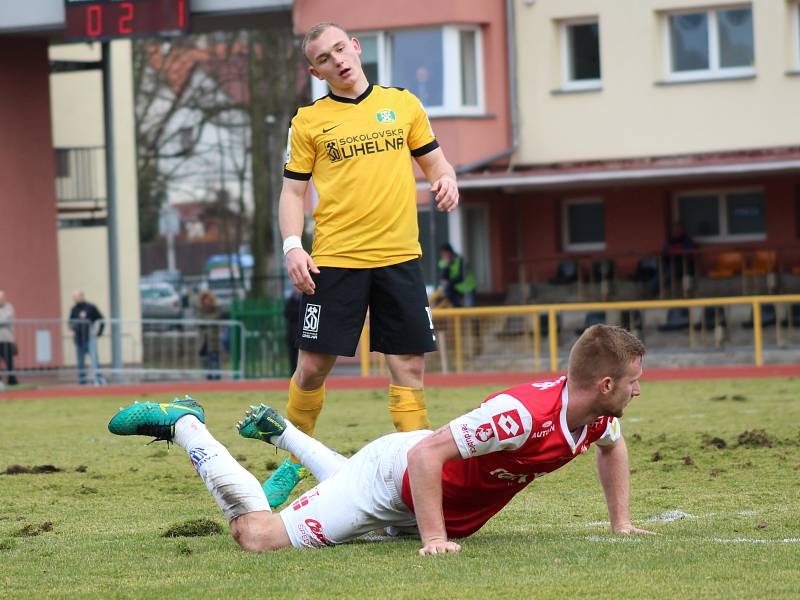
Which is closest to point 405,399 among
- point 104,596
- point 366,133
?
point 366,133

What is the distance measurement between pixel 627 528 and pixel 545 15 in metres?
23.5

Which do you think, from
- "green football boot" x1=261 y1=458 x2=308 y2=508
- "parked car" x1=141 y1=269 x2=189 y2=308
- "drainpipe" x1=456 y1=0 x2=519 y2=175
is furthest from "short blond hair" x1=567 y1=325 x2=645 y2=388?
"parked car" x1=141 y1=269 x2=189 y2=308

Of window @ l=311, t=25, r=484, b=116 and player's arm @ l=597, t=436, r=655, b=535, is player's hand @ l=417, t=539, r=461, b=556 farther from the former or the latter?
window @ l=311, t=25, r=484, b=116

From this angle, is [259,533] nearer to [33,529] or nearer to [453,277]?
[33,529]

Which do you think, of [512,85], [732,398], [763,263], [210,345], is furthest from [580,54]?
[732,398]

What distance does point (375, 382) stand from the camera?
68.6 feet

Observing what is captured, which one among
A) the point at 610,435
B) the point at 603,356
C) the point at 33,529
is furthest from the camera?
the point at 33,529

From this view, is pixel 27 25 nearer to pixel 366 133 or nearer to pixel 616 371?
pixel 366 133

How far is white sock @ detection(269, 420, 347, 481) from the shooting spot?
264 inches

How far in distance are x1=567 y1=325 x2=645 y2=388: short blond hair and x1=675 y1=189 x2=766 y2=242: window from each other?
23.7 metres

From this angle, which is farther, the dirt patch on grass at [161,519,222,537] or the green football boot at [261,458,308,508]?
the dirt patch on grass at [161,519,222,537]

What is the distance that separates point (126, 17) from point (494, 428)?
19.6 m

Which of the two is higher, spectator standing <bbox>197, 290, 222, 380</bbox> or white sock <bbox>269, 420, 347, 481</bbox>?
white sock <bbox>269, 420, 347, 481</bbox>

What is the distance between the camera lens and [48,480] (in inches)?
368
